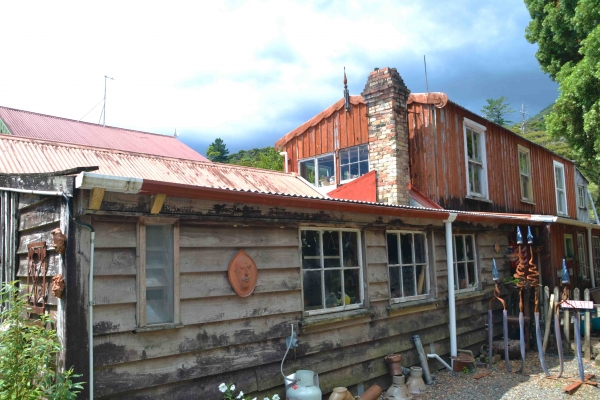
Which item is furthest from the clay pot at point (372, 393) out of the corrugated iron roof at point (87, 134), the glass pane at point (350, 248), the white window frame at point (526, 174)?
the white window frame at point (526, 174)

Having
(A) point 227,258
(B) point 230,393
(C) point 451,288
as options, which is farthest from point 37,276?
(C) point 451,288

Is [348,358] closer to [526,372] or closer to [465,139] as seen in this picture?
[526,372]

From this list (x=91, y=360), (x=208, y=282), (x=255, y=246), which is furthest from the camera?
(x=255, y=246)

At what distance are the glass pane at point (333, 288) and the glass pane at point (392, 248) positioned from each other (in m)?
1.28

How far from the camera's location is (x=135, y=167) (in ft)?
29.3

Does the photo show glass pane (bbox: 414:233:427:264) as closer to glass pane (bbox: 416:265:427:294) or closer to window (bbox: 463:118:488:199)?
glass pane (bbox: 416:265:427:294)

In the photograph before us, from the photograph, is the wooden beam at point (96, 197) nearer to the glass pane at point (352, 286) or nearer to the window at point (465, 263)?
the glass pane at point (352, 286)

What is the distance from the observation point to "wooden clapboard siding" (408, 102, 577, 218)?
1144cm

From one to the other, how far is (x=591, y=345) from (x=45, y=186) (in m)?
10.1

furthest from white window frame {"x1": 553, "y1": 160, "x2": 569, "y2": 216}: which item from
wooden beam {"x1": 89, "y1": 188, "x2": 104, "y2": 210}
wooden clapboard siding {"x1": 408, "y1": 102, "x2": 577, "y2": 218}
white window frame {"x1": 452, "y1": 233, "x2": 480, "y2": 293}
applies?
wooden beam {"x1": 89, "y1": 188, "x2": 104, "y2": 210}

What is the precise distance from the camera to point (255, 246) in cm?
546

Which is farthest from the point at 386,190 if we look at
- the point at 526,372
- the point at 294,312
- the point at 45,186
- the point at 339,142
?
the point at 45,186

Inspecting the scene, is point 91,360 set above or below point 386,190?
below

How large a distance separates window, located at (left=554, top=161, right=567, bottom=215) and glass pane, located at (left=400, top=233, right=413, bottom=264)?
475 inches
